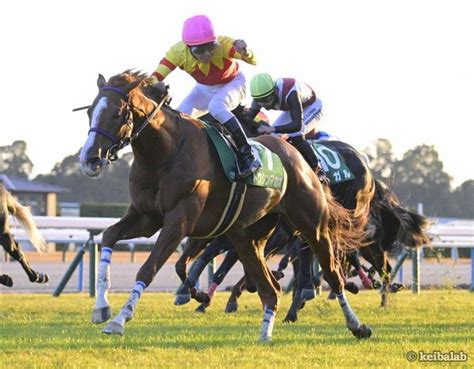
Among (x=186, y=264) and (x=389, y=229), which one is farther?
(x=389, y=229)

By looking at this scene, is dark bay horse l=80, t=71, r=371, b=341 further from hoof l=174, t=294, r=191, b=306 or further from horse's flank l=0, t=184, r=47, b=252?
horse's flank l=0, t=184, r=47, b=252

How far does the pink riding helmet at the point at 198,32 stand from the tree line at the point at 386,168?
1948 inches

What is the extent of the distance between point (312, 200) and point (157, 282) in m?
10.4

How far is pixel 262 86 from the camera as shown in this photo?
8.97 meters

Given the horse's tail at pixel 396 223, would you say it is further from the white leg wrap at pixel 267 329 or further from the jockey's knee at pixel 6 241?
the white leg wrap at pixel 267 329

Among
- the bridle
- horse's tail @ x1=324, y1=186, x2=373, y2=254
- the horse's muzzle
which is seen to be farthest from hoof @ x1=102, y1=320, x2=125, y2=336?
horse's tail @ x1=324, y1=186, x2=373, y2=254

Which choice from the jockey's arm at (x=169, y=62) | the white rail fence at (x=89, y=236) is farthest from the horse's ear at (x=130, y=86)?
the white rail fence at (x=89, y=236)

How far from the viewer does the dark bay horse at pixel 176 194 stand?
6164 millimetres

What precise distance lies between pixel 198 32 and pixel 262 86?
1.91m

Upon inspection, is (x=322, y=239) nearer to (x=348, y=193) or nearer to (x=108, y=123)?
(x=108, y=123)

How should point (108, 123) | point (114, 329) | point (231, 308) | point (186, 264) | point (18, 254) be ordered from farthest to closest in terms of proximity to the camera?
1. point (231, 308)
2. point (18, 254)
3. point (186, 264)
4. point (108, 123)
5. point (114, 329)

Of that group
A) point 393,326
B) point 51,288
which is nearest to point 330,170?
point 393,326

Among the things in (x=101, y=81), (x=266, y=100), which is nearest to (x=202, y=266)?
(x=266, y=100)

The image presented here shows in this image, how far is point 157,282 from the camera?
57.2ft
